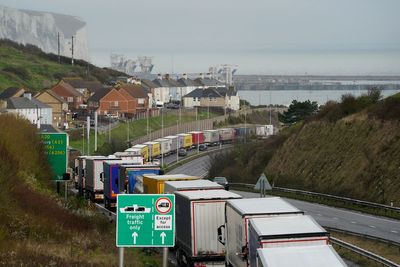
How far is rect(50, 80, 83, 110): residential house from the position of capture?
147125mm

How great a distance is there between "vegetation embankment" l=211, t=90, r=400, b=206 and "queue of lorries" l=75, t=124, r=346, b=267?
17193 mm

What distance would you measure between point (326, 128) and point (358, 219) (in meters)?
27.8

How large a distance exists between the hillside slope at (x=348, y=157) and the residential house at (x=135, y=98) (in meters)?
84.3

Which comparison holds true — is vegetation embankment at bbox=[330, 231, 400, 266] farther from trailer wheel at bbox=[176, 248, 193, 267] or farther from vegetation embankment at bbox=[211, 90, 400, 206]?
vegetation embankment at bbox=[211, 90, 400, 206]

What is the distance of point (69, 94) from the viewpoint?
147750 millimetres

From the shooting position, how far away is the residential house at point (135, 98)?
155 meters

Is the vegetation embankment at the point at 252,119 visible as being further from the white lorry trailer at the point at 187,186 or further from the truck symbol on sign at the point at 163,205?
A: the truck symbol on sign at the point at 163,205

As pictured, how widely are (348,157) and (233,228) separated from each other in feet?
125

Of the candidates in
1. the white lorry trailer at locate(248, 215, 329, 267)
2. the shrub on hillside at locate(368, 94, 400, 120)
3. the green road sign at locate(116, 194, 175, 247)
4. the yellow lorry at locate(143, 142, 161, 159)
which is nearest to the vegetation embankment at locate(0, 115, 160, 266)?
the white lorry trailer at locate(248, 215, 329, 267)

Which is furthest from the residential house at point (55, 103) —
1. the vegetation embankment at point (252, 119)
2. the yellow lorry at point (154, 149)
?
the vegetation embankment at point (252, 119)

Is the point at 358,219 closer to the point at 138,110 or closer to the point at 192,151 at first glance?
the point at 192,151

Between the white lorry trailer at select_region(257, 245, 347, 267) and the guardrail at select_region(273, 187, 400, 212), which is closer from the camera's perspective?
the white lorry trailer at select_region(257, 245, 347, 267)

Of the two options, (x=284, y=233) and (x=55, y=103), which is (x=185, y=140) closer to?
(x=55, y=103)

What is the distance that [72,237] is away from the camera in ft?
83.0
